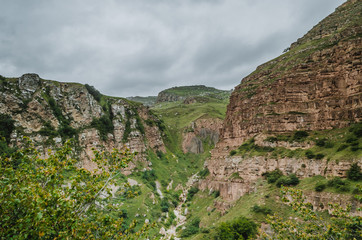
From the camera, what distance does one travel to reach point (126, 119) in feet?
371

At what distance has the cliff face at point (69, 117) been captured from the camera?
75.6 meters

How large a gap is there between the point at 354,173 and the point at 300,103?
29317 millimetres

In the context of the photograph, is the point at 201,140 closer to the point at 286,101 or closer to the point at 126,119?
the point at 126,119

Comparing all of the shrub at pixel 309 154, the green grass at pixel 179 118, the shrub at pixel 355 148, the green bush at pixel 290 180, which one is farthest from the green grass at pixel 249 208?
the green grass at pixel 179 118

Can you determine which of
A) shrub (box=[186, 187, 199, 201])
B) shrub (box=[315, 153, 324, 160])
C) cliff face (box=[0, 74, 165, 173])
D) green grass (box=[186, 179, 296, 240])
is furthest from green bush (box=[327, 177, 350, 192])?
shrub (box=[186, 187, 199, 201])

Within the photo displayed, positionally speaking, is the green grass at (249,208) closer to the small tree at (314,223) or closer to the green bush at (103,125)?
the small tree at (314,223)

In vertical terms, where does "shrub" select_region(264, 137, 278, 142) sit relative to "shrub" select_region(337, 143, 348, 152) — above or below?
above

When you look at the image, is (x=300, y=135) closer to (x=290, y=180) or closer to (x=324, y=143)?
(x=324, y=143)

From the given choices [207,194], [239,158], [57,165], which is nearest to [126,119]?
[207,194]

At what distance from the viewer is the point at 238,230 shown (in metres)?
37.8

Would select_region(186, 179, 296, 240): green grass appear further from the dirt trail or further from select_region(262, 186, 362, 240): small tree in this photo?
select_region(262, 186, 362, 240): small tree

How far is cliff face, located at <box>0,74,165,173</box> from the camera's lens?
7556cm

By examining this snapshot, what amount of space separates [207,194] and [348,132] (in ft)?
159

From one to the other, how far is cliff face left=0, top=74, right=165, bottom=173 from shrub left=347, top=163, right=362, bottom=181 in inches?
2298
